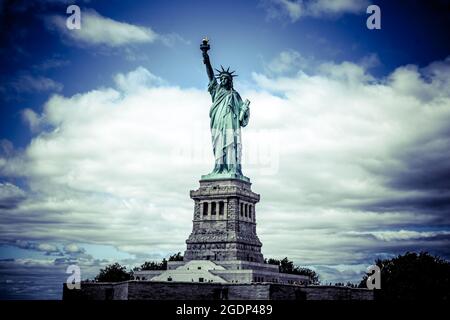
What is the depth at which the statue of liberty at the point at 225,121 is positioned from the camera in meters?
70.2

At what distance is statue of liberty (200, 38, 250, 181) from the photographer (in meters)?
70.2

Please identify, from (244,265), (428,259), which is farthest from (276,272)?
(428,259)

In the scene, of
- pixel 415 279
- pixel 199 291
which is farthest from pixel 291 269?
pixel 199 291

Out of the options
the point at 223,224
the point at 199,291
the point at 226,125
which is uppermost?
the point at 226,125

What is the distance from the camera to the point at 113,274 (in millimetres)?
87688

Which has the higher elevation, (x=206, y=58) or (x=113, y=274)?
(x=206, y=58)

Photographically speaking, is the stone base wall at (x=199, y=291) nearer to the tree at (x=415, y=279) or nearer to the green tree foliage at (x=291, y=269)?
the tree at (x=415, y=279)

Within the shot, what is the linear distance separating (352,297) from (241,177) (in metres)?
17.3

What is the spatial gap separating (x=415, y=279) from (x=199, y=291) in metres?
34.2

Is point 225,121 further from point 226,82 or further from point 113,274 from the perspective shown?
point 113,274

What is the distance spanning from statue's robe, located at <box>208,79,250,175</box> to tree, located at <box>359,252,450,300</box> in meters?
22.3

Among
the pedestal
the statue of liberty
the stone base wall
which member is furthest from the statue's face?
the stone base wall
